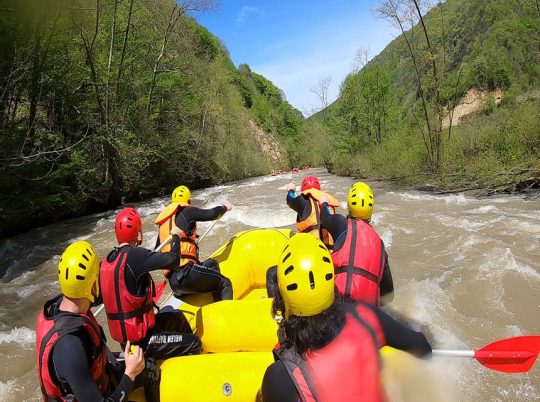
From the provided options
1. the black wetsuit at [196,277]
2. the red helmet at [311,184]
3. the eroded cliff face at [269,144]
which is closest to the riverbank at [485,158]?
the red helmet at [311,184]

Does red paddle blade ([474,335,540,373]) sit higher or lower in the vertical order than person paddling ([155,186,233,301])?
lower

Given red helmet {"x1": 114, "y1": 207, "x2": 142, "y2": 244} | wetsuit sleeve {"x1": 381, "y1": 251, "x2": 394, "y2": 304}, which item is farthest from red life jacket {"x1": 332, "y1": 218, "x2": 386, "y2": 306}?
red helmet {"x1": 114, "y1": 207, "x2": 142, "y2": 244}

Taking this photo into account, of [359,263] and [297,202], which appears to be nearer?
[359,263]

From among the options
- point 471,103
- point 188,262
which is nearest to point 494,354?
point 188,262

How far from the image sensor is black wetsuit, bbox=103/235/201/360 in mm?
2502

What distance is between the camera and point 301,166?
44.1m

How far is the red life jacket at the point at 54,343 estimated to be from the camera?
71.6 inches

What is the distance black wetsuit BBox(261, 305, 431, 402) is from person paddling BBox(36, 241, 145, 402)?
888 mm

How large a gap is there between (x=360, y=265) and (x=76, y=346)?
1537 millimetres

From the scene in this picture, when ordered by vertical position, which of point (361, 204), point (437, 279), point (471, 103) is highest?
point (471, 103)

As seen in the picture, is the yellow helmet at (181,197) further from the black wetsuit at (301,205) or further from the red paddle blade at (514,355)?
the red paddle blade at (514,355)

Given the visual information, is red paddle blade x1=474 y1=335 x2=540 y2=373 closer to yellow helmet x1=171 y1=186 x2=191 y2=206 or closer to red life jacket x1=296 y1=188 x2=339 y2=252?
red life jacket x1=296 y1=188 x2=339 y2=252

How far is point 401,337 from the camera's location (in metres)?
1.49

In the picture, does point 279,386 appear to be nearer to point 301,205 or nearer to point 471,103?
point 301,205
